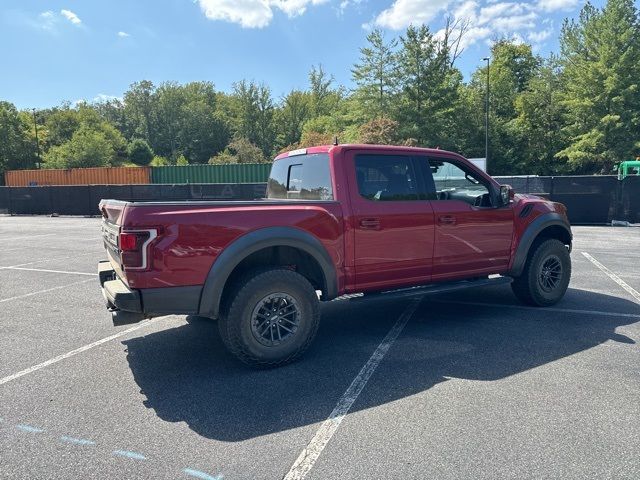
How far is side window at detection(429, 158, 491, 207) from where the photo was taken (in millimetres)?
5062

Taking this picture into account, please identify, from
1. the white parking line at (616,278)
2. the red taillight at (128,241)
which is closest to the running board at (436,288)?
the red taillight at (128,241)

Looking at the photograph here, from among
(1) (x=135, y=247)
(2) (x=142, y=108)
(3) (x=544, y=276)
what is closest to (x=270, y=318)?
(1) (x=135, y=247)

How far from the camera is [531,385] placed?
3.65 meters

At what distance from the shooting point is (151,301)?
3633mm

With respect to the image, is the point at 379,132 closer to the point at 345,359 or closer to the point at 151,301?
the point at 345,359

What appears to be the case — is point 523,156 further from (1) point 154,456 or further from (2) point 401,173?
(1) point 154,456

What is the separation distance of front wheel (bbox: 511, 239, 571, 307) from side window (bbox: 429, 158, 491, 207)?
1050mm

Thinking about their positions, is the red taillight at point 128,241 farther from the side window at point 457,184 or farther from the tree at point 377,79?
the tree at point 377,79

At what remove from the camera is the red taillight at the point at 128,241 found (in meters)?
3.53

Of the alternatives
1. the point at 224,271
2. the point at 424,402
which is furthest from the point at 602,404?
the point at 224,271

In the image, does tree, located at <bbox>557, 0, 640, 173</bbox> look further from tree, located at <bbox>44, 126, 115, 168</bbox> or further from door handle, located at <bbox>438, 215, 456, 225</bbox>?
tree, located at <bbox>44, 126, 115, 168</bbox>

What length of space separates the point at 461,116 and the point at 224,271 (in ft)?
135

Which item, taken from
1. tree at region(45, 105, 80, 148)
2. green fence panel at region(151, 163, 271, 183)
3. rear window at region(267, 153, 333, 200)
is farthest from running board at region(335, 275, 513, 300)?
tree at region(45, 105, 80, 148)

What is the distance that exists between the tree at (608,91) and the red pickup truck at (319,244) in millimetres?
34634
